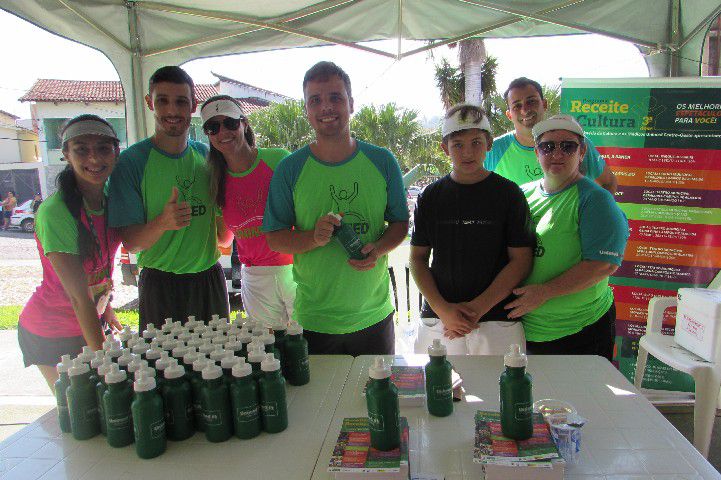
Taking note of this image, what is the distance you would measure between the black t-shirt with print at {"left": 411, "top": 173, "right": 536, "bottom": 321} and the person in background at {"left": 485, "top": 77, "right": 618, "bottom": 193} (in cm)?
74

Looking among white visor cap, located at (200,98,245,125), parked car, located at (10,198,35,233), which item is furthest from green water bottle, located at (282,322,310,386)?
parked car, located at (10,198,35,233)

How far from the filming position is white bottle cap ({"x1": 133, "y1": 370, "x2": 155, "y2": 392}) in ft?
4.33

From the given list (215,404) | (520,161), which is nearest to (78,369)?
(215,404)

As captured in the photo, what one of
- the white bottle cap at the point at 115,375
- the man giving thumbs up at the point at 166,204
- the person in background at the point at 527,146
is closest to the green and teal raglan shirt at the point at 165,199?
the man giving thumbs up at the point at 166,204

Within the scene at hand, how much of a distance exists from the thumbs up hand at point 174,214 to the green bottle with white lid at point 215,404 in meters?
1.02

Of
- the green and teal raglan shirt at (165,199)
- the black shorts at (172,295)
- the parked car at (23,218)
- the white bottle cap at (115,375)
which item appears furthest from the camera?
the parked car at (23,218)

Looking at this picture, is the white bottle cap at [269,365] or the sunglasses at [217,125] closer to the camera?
the white bottle cap at [269,365]

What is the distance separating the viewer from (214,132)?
2.46m

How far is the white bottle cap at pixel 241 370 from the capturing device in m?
1.39

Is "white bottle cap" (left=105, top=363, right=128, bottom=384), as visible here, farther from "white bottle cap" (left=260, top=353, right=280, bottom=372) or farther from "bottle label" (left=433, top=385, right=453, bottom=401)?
"bottle label" (left=433, top=385, right=453, bottom=401)

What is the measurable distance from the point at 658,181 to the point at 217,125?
3008 mm

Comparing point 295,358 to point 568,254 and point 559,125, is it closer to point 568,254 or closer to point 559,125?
point 568,254

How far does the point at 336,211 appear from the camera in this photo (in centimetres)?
219

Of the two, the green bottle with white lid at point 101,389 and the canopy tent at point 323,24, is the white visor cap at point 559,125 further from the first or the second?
the green bottle with white lid at point 101,389
